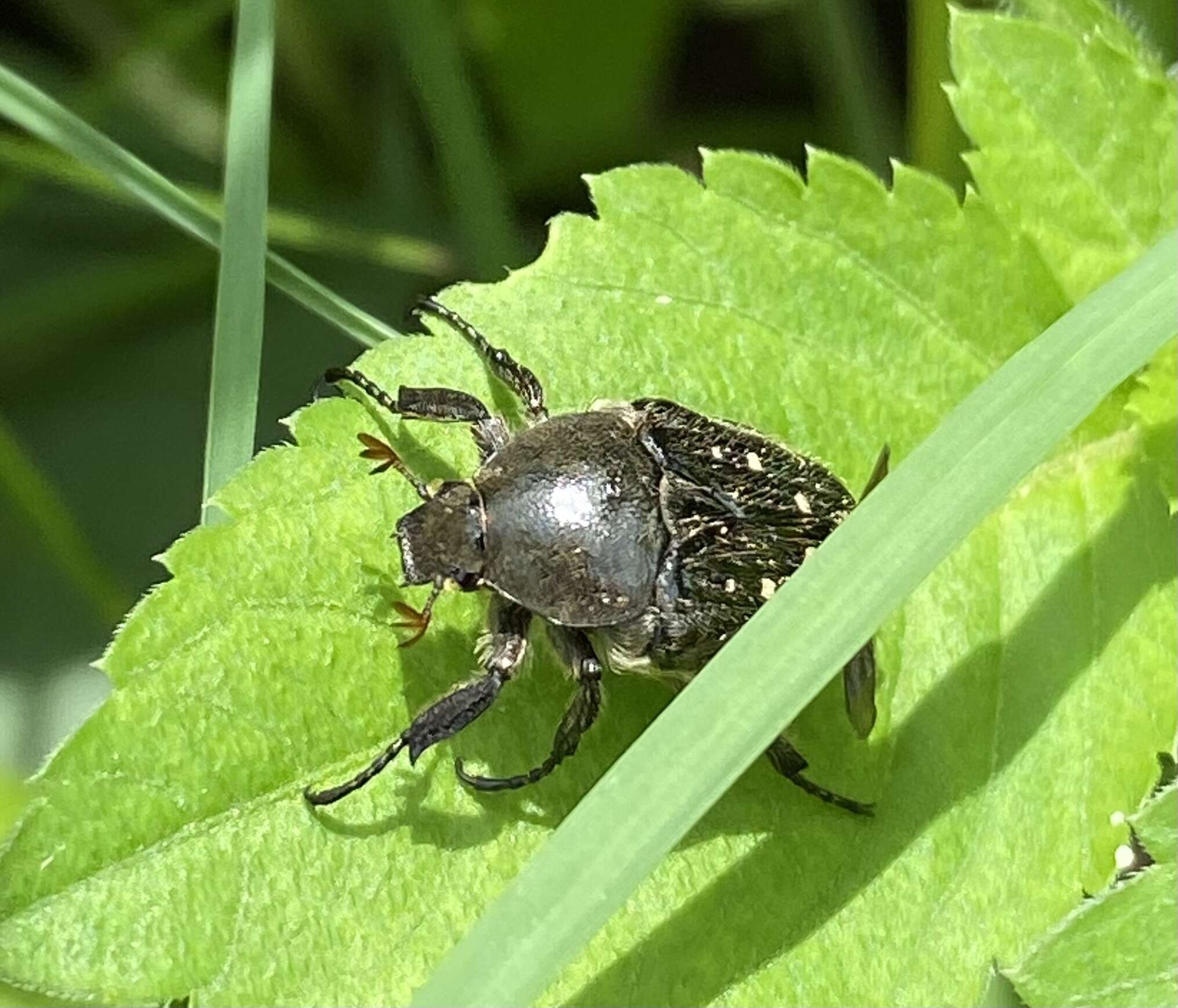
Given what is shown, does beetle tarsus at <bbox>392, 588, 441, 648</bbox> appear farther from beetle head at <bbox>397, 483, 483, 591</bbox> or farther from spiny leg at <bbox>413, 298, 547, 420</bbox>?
spiny leg at <bbox>413, 298, 547, 420</bbox>

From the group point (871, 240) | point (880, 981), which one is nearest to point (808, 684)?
point (880, 981)

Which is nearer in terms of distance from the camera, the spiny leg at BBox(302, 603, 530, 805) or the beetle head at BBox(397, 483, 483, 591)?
the spiny leg at BBox(302, 603, 530, 805)

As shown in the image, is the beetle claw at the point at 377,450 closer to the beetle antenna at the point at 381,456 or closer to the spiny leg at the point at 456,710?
the beetle antenna at the point at 381,456

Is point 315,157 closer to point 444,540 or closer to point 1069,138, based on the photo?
point 444,540

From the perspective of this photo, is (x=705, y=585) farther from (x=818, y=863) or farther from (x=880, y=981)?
(x=880, y=981)

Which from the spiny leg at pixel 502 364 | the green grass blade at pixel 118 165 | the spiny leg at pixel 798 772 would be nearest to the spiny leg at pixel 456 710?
the spiny leg at pixel 502 364

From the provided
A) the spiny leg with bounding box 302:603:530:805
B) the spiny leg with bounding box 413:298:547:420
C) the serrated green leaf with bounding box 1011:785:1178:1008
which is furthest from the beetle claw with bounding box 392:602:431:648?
the serrated green leaf with bounding box 1011:785:1178:1008

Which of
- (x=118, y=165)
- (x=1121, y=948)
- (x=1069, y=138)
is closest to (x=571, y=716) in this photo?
(x=1121, y=948)
